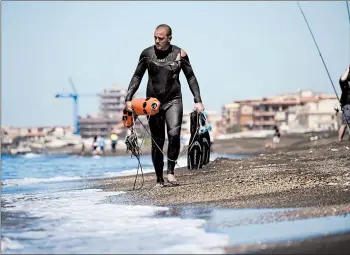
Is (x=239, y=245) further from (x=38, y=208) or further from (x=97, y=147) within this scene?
(x=97, y=147)

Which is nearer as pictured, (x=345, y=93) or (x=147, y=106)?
(x=147, y=106)

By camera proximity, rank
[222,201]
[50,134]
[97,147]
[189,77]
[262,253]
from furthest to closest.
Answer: [50,134] < [97,147] < [189,77] < [222,201] < [262,253]

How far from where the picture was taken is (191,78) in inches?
354

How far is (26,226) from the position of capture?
19.1ft

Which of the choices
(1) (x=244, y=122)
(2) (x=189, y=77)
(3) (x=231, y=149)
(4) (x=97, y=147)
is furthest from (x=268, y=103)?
(2) (x=189, y=77)

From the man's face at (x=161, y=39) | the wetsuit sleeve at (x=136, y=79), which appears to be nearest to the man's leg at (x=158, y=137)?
the wetsuit sleeve at (x=136, y=79)

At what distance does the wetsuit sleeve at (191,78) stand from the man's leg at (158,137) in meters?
0.51

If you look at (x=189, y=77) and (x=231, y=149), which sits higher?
(x=189, y=77)

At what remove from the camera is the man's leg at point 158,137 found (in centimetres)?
880

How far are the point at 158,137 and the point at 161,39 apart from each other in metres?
1.17

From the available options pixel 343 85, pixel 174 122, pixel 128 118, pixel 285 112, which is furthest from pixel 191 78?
pixel 285 112

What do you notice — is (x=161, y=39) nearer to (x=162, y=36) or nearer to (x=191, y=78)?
(x=162, y=36)

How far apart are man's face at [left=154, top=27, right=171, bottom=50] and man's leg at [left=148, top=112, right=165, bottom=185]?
775 millimetres

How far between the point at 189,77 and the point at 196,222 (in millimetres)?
3560
